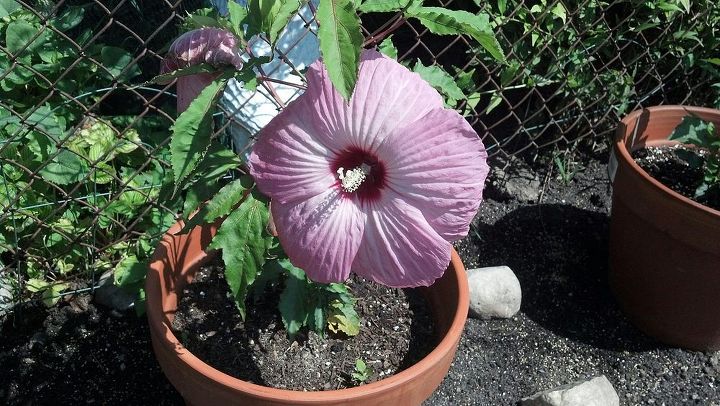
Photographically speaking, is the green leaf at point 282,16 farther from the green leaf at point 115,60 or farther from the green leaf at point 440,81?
the green leaf at point 115,60

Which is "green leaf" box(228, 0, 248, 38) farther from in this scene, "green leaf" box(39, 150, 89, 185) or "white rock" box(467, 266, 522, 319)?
"white rock" box(467, 266, 522, 319)

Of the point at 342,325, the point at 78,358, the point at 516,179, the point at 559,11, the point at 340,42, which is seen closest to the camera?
the point at 340,42

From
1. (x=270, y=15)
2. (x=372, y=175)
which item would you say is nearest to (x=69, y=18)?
(x=270, y=15)

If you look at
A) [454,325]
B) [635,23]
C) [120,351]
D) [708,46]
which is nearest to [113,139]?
[120,351]

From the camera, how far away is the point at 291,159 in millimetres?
1213

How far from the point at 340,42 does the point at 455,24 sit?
0.29m

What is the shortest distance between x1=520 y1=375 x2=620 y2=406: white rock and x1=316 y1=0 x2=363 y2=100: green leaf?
1.32 metres

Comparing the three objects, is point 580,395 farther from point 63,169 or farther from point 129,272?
point 63,169

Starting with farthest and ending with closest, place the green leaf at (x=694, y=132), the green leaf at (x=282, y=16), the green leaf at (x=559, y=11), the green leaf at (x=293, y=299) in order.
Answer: the green leaf at (x=559, y=11) < the green leaf at (x=694, y=132) < the green leaf at (x=293, y=299) < the green leaf at (x=282, y=16)

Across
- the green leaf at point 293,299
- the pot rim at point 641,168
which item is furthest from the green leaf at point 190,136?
the pot rim at point 641,168

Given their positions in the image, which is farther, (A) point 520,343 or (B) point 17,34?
Answer: (A) point 520,343

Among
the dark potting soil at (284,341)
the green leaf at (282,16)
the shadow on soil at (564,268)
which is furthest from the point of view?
the shadow on soil at (564,268)

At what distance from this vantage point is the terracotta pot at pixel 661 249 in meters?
2.03

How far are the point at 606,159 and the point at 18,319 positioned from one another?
2.18 metres
